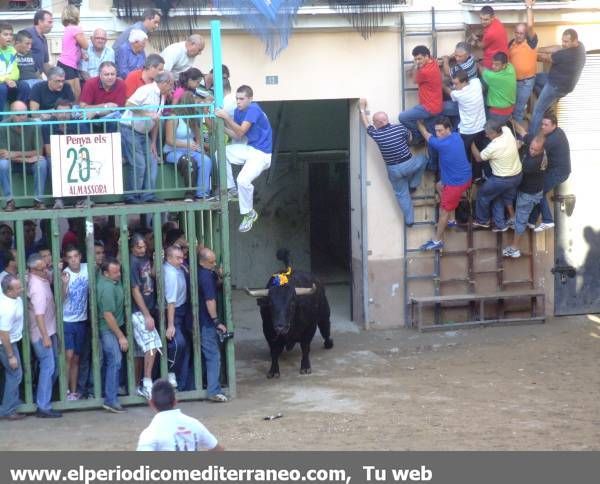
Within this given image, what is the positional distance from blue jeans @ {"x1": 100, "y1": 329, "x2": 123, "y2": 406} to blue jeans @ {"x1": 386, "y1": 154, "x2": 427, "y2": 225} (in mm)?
5184

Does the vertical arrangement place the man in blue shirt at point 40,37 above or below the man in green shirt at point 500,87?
above

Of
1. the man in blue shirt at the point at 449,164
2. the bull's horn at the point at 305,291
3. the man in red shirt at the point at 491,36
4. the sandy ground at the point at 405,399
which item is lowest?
the sandy ground at the point at 405,399

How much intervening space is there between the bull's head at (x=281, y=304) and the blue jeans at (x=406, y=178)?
254 centimetres

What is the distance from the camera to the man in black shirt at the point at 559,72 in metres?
16.9

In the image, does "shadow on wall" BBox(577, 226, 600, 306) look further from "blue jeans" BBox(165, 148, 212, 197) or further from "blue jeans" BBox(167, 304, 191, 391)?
"blue jeans" BBox(167, 304, 191, 391)

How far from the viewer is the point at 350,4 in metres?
16.8

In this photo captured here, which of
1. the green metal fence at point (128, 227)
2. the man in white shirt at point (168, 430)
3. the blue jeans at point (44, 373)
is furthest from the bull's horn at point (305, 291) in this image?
the man in white shirt at point (168, 430)

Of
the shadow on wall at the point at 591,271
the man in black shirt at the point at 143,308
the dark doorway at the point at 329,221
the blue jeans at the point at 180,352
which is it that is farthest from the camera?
the dark doorway at the point at 329,221

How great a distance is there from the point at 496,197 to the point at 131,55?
5451mm

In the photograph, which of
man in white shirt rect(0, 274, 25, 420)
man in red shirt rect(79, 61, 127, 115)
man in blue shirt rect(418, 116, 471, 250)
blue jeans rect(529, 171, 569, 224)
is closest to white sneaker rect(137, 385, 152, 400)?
man in white shirt rect(0, 274, 25, 420)

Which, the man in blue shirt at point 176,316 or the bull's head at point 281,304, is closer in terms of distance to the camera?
the man in blue shirt at point 176,316

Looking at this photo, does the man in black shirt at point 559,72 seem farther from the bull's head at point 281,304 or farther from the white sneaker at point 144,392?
the white sneaker at point 144,392
